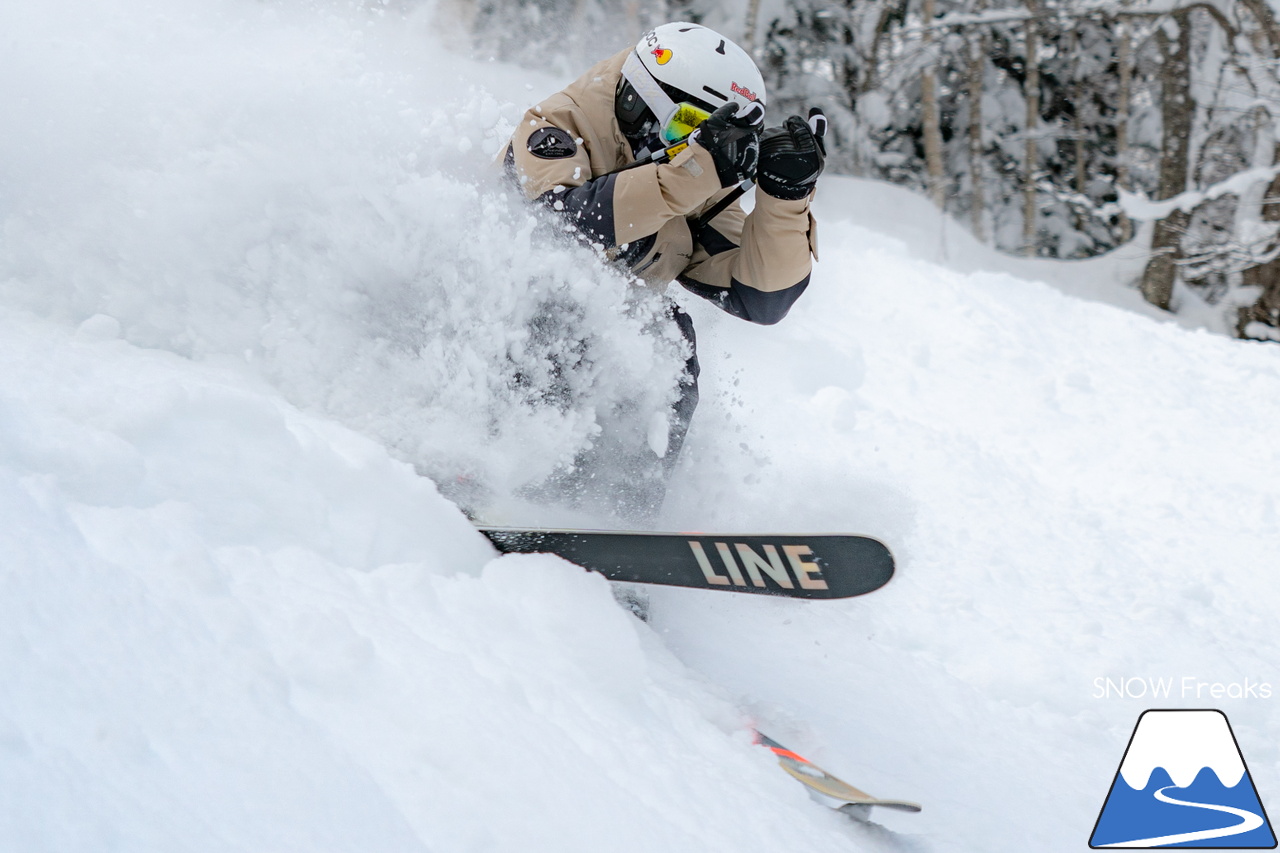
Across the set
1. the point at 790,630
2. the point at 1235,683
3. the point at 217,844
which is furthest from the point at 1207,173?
the point at 217,844

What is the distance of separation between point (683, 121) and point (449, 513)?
1681 mm

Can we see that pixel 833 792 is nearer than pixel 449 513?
Yes

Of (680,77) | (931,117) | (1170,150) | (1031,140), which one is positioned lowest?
(1031,140)

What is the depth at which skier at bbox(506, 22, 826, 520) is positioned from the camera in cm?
284

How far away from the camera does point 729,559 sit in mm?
2590

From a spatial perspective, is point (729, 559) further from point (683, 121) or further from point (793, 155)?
point (683, 121)

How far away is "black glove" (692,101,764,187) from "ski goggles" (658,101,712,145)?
0.79 ft

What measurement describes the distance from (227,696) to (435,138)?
235 centimetres

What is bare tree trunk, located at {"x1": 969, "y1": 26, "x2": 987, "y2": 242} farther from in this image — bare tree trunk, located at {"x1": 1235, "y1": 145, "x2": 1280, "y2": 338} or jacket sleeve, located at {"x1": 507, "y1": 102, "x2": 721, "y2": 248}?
jacket sleeve, located at {"x1": 507, "y1": 102, "x2": 721, "y2": 248}

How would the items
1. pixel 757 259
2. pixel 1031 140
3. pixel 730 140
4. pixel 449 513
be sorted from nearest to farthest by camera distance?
pixel 449 513, pixel 730 140, pixel 757 259, pixel 1031 140
